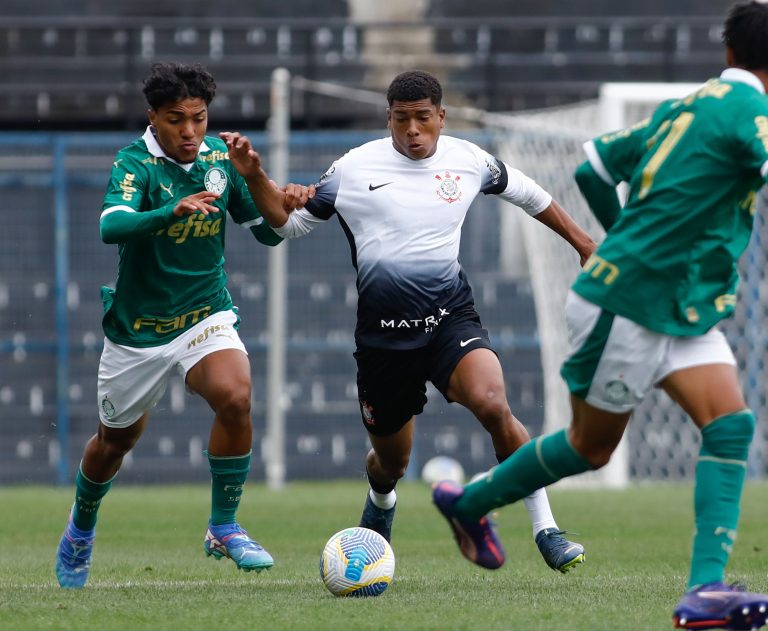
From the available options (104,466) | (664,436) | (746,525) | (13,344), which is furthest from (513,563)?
(13,344)

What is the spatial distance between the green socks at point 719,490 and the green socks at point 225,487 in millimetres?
2571

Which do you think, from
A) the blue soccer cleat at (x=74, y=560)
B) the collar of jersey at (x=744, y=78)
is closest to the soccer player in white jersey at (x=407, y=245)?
the blue soccer cleat at (x=74, y=560)

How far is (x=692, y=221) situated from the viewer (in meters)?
4.97

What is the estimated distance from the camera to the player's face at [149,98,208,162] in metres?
6.80

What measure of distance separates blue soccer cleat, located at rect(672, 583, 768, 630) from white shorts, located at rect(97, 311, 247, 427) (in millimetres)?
2820

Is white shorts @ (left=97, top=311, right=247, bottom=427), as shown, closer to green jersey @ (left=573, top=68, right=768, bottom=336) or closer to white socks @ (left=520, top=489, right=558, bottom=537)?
white socks @ (left=520, top=489, right=558, bottom=537)

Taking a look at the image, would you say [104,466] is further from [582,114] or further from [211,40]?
[211,40]

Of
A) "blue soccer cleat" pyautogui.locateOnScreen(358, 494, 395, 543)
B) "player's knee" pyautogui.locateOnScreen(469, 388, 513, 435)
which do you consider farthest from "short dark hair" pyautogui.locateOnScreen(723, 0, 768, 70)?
"blue soccer cleat" pyautogui.locateOnScreen(358, 494, 395, 543)

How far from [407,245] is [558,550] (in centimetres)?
156

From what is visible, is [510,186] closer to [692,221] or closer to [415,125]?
[415,125]

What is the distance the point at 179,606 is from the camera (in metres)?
5.71

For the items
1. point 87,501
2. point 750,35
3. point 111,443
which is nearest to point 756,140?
point 750,35

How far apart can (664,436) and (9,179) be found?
7.97 m

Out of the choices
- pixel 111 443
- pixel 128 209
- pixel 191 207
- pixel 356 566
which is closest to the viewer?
pixel 356 566
